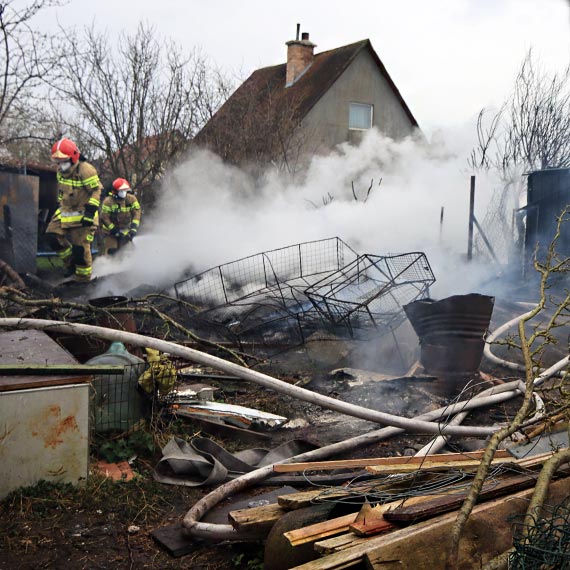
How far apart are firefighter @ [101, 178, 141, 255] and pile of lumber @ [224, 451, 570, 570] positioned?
9.67 m

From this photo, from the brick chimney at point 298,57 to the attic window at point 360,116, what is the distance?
2.18 metres

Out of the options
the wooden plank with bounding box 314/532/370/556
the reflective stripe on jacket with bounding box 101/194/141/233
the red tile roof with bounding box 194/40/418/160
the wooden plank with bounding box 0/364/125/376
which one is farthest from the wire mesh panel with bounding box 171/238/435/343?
the red tile roof with bounding box 194/40/418/160

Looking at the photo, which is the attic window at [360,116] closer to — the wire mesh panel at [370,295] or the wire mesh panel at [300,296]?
the wire mesh panel at [300,296]

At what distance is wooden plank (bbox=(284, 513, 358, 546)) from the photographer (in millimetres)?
2809

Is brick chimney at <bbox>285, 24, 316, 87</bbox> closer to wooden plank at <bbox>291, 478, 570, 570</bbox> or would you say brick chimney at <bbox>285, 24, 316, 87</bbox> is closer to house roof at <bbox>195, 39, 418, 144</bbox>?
house roof at <bbox>195, 39, 418, 144</bbox>

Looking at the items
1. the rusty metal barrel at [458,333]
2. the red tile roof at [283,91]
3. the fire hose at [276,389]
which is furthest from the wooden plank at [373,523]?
the red tile roof at [283,91]

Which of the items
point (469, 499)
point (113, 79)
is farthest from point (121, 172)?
point (469, 499)

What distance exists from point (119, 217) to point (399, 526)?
1058 centimetres

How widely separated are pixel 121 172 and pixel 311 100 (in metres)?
7.60

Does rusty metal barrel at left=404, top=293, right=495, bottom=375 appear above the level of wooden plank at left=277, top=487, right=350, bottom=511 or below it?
above

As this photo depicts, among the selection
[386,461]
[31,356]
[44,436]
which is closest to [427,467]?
[386,461]

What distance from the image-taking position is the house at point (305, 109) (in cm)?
1441

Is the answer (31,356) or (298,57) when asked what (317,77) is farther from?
(31,356)

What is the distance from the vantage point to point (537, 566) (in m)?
2.45
